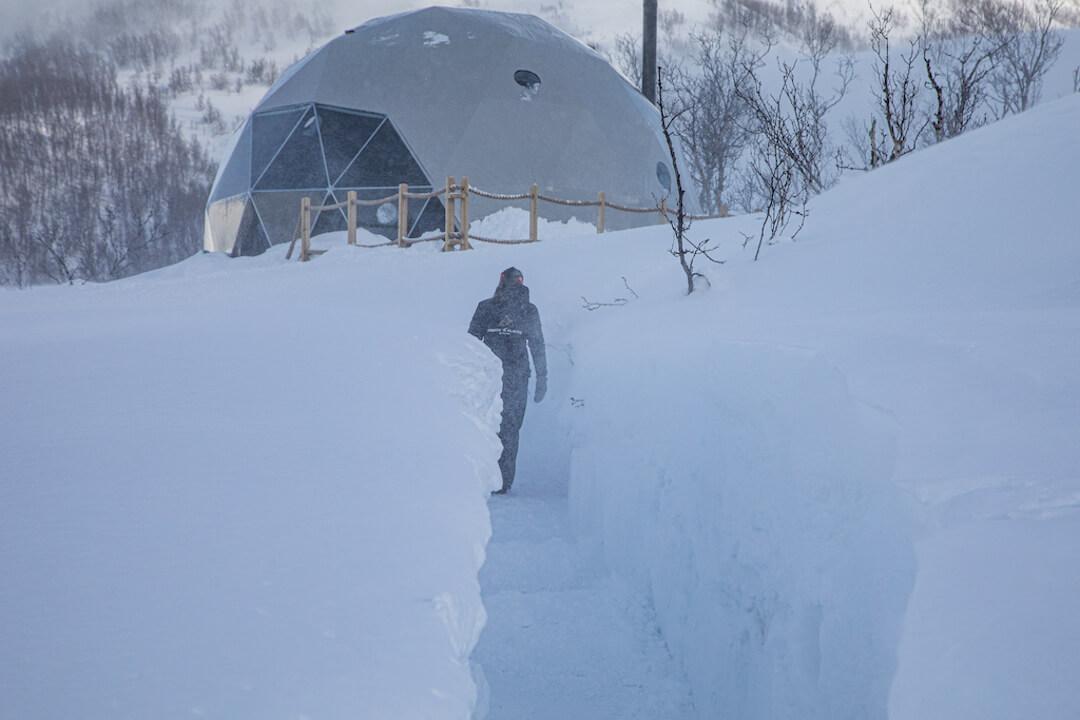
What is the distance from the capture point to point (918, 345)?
8.94ft

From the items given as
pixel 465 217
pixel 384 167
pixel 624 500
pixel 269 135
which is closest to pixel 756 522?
pixel 624 500

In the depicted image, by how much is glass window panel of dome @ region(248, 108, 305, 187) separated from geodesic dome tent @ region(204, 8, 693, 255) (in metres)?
0.03

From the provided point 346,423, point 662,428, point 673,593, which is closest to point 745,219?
point 662,428

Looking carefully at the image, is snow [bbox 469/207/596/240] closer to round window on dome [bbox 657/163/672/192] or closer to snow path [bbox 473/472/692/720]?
round window on dome [bbox 657/163/672/192]

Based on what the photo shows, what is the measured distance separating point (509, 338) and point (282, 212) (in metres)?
8.98

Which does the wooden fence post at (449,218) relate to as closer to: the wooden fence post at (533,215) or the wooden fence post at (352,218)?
the wooden fence post at (533,215)

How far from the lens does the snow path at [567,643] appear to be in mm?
3217

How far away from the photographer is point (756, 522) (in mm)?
2807

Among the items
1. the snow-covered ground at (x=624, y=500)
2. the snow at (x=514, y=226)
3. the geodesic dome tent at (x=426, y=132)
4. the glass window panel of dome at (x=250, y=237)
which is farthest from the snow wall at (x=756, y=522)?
the glass window panel of dome at (x=250, y=237)

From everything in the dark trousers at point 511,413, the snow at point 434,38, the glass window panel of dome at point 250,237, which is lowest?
the dark trousers at point 511,413

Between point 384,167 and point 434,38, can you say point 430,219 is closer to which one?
point 384,167

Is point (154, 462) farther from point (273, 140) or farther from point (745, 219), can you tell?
point (273, 140)

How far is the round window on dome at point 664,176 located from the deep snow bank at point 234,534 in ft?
41.7

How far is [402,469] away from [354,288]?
6.69 metres
